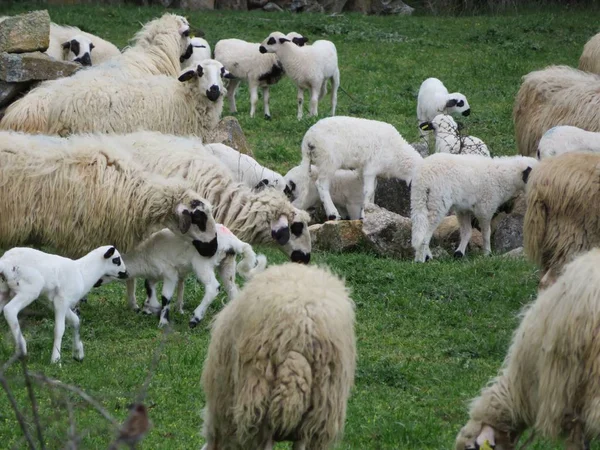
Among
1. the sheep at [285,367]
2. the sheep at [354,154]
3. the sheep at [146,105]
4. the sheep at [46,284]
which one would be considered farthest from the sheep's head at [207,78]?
the sheep at [285,367]

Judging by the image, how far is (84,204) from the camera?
31.9 ft

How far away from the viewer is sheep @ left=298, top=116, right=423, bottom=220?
12969 millimetres

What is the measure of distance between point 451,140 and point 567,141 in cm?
262

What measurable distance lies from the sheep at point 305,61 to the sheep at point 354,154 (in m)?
4.16

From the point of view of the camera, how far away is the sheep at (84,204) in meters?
9.65

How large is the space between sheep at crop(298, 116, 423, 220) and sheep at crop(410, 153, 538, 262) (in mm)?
1055

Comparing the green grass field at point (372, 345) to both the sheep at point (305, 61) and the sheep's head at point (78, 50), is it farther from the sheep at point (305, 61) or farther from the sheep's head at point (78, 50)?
the sheep's head at point (78, 50)

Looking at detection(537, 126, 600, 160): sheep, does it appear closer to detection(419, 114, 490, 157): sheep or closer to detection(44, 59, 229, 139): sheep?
detection(419, 114, 490, 157): sheep

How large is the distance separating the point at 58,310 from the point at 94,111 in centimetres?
414

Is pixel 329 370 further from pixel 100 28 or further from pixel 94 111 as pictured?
pixel 100 28

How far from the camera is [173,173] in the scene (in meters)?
10.6

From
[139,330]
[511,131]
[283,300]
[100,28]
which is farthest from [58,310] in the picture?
[100,28]

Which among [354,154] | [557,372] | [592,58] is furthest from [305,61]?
[557,372]

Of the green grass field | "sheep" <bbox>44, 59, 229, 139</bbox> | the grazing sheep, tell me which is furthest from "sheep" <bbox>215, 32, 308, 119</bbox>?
the grazing sheep
